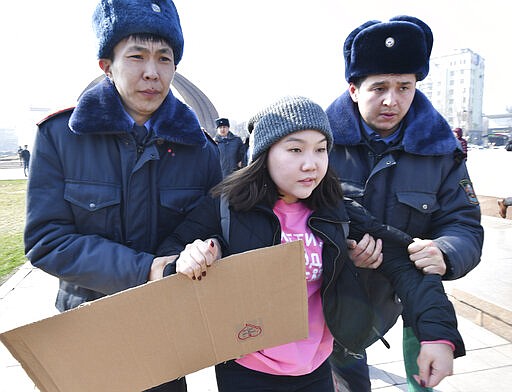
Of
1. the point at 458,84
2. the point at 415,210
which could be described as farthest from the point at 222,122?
the point at 458,84

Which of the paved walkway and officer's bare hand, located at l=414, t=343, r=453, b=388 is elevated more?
officer's bare hand, located at l=414, t=343, r=453, b=388

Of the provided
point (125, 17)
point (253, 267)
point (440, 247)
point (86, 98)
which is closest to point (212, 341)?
Answer: point (253, 267)

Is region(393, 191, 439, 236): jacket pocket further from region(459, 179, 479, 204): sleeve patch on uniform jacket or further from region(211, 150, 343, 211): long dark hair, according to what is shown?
region(211, 150, 343, 211): long dark hair

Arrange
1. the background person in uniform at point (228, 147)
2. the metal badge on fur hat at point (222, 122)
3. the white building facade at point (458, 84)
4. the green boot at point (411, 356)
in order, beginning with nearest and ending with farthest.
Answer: the green boot at point (411, 356) < the background person in uniform at point (228, 147) < the metal badge on fur hat at point (222, 122) < the white building facade at point (458, 84)

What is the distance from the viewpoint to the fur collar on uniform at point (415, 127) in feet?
5.88

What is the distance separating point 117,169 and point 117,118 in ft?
0.70

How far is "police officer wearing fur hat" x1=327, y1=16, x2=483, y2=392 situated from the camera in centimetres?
178

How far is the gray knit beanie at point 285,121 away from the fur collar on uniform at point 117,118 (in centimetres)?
31

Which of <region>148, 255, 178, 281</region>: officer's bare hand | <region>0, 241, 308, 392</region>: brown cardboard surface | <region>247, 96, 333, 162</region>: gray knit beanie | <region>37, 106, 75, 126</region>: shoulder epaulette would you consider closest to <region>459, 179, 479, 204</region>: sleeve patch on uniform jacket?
<region>247, 96, 333, 162</region>: gray knit beanie

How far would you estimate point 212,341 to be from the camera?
1349 millimetres

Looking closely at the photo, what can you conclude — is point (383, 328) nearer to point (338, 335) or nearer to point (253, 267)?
point (338, 335)

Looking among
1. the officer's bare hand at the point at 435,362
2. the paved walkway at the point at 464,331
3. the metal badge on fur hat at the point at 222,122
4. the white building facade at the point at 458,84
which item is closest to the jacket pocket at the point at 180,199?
the officer's bare hand at the point at 435,362

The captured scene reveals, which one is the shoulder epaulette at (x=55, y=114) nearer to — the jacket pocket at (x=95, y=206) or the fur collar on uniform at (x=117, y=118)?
the fur collar on uniform at (x=117, y=118)

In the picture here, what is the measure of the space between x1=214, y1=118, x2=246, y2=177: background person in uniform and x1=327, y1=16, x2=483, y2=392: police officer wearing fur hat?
6817mm
